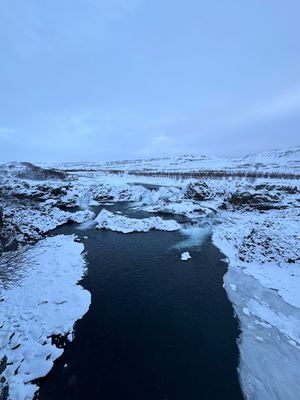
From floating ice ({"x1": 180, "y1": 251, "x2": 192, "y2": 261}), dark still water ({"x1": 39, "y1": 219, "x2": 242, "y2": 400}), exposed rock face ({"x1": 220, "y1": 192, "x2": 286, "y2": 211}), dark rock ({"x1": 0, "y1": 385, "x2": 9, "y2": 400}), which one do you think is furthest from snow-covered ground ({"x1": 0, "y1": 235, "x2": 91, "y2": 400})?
exposed rock face ({"x1": 220, "y1": 192, "x2": 286, "y2": 211})

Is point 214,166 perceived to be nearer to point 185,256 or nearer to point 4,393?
point 185,256

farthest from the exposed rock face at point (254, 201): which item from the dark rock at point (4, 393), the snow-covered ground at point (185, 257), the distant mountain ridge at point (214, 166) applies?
the distant mountain ridge at point (214, 166)

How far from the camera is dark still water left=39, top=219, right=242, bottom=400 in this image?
6.99m

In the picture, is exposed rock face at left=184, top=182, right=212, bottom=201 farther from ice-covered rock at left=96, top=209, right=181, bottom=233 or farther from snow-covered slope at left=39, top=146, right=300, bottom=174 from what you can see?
snow-covered slope at left=39, top=146, right=300, bottom=174

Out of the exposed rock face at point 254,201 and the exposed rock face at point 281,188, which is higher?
the exposed rock face at point 281,188

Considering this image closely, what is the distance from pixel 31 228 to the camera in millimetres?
20375

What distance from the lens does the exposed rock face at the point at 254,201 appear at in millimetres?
28134

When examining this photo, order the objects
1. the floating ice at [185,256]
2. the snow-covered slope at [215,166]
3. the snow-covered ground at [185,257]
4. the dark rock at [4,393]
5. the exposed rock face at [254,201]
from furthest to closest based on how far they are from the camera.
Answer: the snow-covered slope at [215,166] → the exposed rock face at [254,201] → the floating ice at [185,256] → the snow-covered ground at [185,257] → the dark rock at [4,393]

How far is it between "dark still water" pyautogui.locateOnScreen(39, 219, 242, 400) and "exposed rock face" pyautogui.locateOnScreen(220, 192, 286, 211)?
1675cm

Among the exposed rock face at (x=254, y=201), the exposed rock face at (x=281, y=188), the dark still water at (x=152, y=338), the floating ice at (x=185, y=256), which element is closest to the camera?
the dark still water at (x=152, y=338)

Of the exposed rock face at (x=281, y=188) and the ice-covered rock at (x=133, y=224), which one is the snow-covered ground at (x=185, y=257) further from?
the exposed rock face at (x=281, y=188)

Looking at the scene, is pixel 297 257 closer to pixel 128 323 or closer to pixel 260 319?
pixel 260 319

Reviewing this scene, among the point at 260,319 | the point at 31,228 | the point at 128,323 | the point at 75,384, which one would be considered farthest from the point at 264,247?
the point at 31,228

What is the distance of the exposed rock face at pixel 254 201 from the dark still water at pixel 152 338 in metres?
16.8
